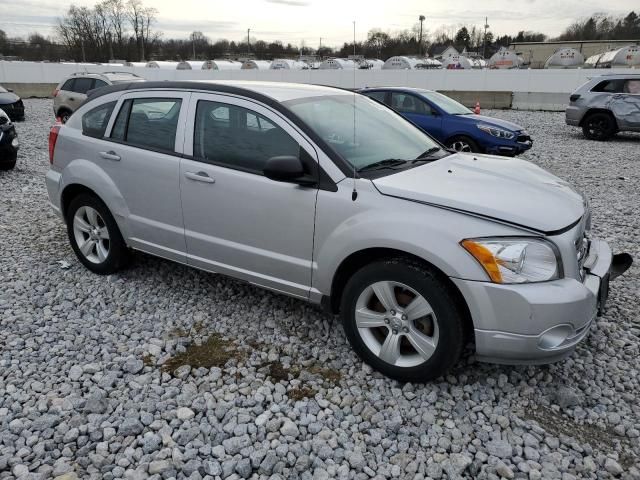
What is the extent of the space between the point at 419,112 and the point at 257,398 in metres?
8.58

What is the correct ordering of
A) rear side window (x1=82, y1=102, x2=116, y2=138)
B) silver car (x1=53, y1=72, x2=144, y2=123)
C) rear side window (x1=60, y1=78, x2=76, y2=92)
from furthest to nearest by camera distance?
rear side window (x1=60, y1=78, x2=76, y2=92) < silver car (x1=53, y1=72, x2=144, y2=123) < rear side window (x1=82, y1=102, x2=116, y2=138)

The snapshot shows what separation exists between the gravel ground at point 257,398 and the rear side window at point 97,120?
1.32 m

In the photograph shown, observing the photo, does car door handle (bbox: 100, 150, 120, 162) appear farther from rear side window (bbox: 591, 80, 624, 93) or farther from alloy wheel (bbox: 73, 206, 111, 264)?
rear side window (bbox: 591, 80, 624, 93)

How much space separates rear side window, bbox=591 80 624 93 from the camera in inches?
500

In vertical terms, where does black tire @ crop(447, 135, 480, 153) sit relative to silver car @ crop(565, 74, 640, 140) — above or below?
below

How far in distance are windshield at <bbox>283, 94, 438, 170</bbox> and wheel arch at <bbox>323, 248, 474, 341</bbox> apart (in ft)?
1.89

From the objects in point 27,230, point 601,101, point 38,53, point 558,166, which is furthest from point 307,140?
point 38,53

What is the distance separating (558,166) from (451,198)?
8244mm

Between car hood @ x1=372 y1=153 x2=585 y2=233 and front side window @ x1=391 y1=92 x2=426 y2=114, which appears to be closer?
car hood @ x1=372 y1=153 x2=585 y2=233

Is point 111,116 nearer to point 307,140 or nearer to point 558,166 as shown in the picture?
point 307,140

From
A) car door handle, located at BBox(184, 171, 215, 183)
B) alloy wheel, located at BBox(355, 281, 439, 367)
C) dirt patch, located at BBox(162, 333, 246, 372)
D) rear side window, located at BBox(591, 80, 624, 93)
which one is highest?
rear side window, located at BBox(591, 80, 624, 93)

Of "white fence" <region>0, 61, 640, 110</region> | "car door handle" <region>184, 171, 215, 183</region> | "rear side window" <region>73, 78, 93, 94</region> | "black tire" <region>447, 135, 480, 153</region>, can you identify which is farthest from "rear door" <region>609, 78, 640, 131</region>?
"rear side window" <region>73, 78, 93, 94</region>

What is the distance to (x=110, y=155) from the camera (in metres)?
4.29

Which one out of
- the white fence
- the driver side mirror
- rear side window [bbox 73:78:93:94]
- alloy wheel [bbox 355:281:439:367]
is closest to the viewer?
alloy wheel [bbox 355:281:439:367]
